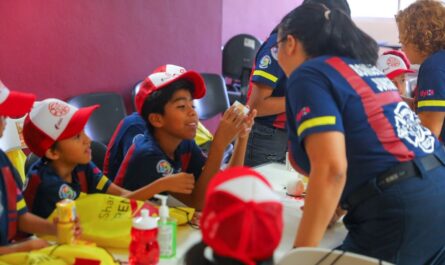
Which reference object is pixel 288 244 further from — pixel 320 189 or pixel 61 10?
pixel 61 10

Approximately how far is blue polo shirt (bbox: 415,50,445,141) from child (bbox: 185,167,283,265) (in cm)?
144

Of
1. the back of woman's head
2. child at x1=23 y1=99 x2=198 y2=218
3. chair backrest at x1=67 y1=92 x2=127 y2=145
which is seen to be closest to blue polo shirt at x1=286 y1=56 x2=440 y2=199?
child at x1=23 y1=99 x2=198 y2=218

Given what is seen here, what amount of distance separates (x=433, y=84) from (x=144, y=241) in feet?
4.65

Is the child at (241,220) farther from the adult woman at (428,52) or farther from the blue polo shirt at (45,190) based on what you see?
the adult woman at (428,52)

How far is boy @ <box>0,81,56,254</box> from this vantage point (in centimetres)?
147

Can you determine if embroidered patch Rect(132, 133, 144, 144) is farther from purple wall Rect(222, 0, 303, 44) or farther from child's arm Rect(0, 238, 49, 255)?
purple wall Rect(222, 0, 303, 44)

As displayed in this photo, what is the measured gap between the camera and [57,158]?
5.69 feet

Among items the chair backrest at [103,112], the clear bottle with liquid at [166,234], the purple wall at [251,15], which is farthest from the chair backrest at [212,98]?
the clear bottle with liquid at [166,234]

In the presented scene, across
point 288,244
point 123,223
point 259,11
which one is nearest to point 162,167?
point 123,223

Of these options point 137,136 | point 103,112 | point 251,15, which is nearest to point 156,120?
point 137,136

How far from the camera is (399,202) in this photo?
136 centimetres

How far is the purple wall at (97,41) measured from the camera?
2924 mm

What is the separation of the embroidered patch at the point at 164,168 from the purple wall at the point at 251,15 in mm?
3838

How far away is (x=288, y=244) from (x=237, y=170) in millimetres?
704
